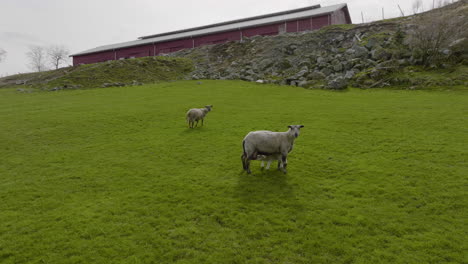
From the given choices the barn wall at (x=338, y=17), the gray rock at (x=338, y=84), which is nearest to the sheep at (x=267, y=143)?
the gray rock at (x=338, y=84)

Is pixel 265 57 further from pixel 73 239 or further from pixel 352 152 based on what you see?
pixel 73 239

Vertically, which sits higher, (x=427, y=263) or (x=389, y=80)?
(x=389, y=80)

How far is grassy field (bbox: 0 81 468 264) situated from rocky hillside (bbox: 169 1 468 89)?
513 inches

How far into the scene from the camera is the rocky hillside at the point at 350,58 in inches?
1281

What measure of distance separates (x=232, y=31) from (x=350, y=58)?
107 ft

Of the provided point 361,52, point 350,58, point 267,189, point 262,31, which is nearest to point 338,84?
point 350,58

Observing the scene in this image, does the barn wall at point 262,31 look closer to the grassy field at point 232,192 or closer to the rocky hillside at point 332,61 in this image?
the rocky hillside at point 332,61

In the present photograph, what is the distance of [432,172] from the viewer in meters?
11.5

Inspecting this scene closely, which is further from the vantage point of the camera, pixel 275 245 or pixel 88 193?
pixel 88 193

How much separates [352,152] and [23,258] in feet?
47.0

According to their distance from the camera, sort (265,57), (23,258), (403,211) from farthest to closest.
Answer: (265,57)
(403,211)
(23,258)

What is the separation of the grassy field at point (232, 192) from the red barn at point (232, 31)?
4041 cm

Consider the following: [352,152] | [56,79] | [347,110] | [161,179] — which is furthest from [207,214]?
[56,79]

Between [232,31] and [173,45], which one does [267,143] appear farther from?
[173,45]
